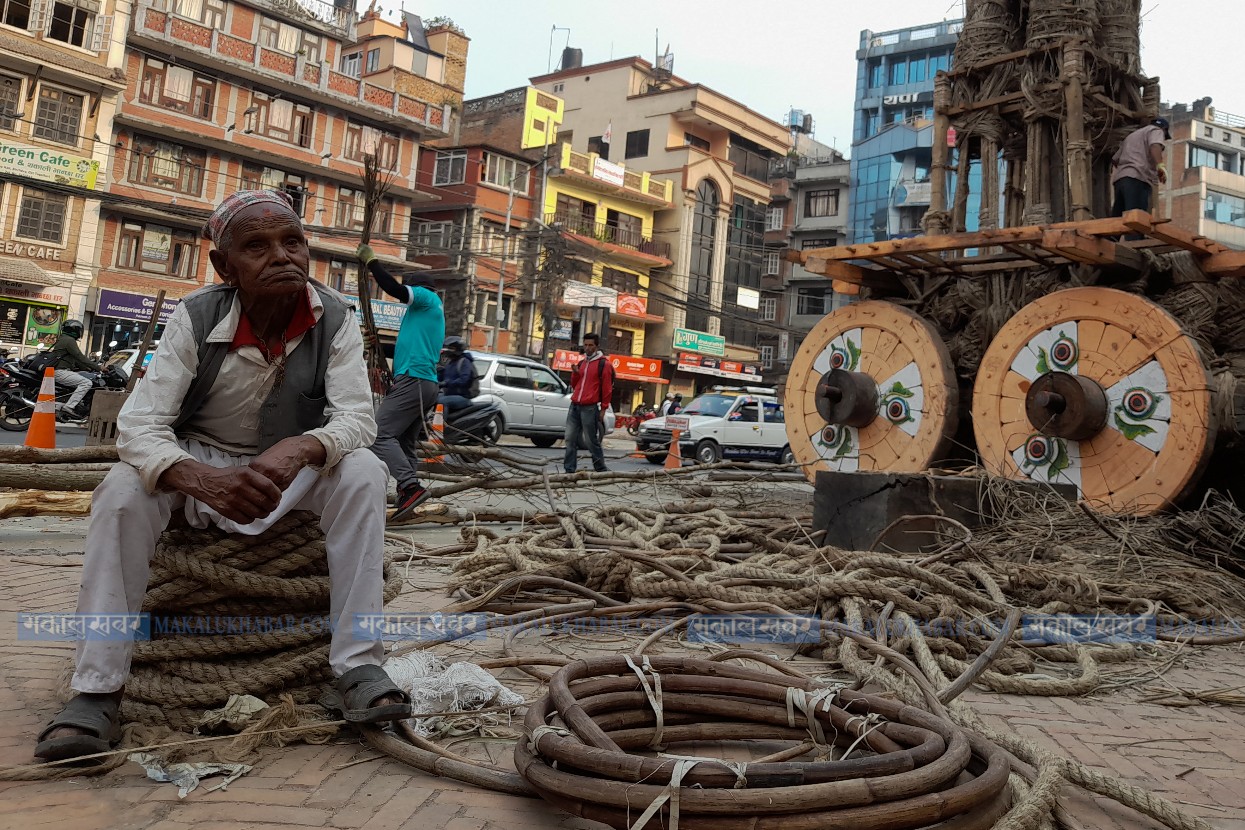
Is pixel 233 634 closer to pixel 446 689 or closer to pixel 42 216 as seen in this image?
pixel 446 689

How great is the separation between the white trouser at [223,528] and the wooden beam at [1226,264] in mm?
5668

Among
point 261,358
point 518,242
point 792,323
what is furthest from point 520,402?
point 792,323

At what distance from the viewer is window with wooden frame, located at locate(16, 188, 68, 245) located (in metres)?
24.2

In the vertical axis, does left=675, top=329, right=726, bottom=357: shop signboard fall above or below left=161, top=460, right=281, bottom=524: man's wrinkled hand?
above

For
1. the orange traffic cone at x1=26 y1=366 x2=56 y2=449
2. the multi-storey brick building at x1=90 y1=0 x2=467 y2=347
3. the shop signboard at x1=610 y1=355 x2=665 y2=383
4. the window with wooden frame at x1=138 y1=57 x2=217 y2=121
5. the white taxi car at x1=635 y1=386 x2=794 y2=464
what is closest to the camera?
the orange traffic cone at x1=26 y1=366 x2=56 y2=449

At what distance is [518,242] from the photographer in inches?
1382

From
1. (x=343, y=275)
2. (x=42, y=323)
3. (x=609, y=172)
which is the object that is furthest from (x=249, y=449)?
(x=609, y=172)

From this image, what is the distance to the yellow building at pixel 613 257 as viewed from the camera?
3550 cm

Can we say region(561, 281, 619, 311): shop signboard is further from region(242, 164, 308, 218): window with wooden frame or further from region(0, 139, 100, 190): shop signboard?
region(0, 139, 100, 190): shop signboard

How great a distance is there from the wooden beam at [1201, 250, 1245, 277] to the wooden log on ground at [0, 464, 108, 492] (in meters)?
6.67

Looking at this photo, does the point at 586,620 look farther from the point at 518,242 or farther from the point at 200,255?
the point at 518,242

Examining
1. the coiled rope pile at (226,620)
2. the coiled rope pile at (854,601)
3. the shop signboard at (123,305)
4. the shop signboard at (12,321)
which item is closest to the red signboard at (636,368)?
the shop signboard at (123,305)

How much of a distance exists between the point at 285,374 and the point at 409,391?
363 centimetres

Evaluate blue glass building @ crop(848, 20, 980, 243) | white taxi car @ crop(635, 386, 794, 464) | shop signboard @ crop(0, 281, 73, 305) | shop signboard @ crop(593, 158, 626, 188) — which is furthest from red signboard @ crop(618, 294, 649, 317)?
shop signboard @ crop(0, 281, 73, 305)
